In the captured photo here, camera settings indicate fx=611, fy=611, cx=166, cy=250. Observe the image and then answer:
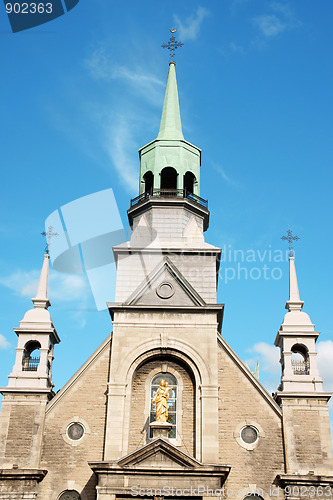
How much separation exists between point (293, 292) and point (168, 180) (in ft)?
32.0

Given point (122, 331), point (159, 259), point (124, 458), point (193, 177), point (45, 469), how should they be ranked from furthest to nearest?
point (193, 177)
point (159, 259)
point (122, 331)
point (45, 469)
point (124, 458)

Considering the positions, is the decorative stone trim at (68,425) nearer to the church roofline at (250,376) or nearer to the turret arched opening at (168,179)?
the church roofline at (250,376)

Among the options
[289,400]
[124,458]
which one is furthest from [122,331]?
[289,400]

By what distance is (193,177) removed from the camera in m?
31.9

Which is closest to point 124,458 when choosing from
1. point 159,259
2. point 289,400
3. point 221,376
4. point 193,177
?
point 221,376

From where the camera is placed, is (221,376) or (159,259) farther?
(159,259)

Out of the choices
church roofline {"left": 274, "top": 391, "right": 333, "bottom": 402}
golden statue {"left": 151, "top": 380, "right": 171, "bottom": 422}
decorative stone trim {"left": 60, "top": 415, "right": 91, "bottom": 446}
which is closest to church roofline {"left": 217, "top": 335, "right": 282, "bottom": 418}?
church roofline {"left": 274, "top": 391, "right": 333, "bottom": 402}

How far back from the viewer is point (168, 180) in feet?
107

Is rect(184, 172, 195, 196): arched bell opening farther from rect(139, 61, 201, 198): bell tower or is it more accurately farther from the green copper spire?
the green copper spire

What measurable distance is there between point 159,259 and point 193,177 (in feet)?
19.2

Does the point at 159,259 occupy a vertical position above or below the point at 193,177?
below

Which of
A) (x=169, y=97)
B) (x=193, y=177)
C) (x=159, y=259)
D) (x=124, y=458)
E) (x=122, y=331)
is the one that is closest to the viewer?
(x=124, y=458)

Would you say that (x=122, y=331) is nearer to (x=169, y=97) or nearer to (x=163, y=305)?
(x=163, y=305)

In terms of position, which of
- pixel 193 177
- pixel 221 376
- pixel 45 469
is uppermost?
pixel 193 177
